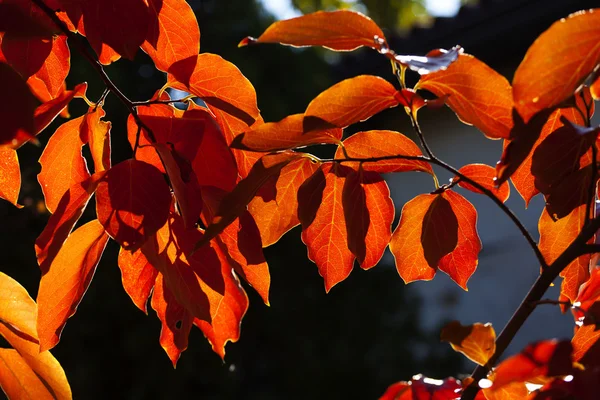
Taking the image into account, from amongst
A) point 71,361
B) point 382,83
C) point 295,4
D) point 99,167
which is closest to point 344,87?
point 382,83

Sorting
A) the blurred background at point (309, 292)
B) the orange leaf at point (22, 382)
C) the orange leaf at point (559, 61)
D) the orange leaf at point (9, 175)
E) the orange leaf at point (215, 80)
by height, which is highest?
the orange leaf at point (559, 61)

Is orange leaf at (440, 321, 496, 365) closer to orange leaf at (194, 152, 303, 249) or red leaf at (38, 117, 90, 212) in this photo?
orange leaf at (194, 152, 303, 249)

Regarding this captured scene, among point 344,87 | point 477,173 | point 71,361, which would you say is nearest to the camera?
point 344,87

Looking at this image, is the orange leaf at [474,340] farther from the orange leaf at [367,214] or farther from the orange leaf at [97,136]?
the orange leaf at [97,136]

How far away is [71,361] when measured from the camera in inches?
138

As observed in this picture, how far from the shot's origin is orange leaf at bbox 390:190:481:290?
713mm

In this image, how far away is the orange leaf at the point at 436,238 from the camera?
713 millimetres

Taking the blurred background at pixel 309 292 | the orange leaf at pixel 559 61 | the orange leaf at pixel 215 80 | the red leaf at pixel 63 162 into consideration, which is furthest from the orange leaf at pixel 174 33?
the blurred background at pixel 309 292

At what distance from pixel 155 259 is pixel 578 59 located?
1.24 ft

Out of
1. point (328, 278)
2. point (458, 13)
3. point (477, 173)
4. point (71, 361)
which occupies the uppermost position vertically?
point (477, 173)

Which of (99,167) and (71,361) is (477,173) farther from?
(71,361)

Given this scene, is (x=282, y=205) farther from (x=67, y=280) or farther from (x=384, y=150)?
(x=67, y=280)

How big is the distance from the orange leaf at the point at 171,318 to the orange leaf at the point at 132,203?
103 mm

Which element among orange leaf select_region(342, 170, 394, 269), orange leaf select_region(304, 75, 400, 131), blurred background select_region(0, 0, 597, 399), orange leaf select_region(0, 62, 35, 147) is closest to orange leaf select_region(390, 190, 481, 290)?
orange leaf select_region(342, 170, 394, 269)
